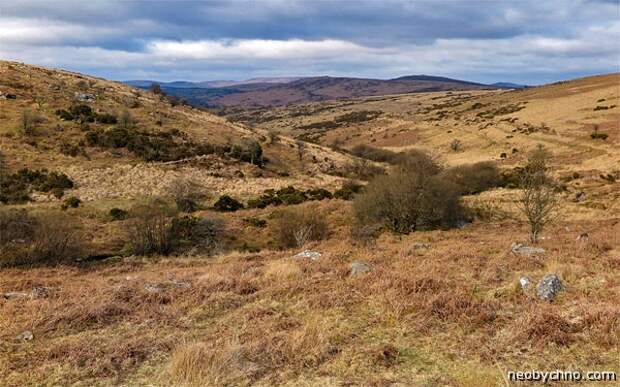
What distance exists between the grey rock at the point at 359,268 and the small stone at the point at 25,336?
708 cm

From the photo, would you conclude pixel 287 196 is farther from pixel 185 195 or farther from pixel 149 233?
pixel 149 233

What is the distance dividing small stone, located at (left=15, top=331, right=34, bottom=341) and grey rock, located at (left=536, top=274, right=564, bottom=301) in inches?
382

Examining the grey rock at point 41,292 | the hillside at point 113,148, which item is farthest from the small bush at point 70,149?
the grey rock at point 41,292

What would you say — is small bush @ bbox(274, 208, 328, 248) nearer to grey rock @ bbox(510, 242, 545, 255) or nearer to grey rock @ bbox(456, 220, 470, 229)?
grey rock @ bbox(456, 220, 470, 229)

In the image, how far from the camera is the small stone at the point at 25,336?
7973 mm

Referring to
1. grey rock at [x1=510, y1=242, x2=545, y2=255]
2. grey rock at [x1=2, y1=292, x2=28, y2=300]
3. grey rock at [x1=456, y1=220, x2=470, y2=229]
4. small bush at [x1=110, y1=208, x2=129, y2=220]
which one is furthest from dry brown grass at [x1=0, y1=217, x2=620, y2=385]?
grey rock at [x1=456, y1=220, x2=470, y2=229]

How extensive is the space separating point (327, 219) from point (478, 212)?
12.9 metres

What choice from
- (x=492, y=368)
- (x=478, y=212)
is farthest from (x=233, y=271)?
(x=478, y=212)

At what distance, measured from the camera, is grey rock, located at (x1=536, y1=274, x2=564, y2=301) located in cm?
917

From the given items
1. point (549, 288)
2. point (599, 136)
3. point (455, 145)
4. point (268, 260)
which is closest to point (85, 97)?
point (268, 260)

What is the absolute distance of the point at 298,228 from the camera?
2920cm

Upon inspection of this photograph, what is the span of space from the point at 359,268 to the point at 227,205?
26891 millimetres

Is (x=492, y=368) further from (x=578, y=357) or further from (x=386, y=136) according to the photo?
(x=386, y=136)

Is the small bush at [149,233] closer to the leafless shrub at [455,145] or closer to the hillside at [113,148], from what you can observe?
the hillside at [113,148]
